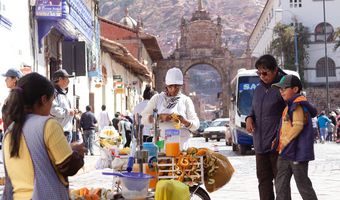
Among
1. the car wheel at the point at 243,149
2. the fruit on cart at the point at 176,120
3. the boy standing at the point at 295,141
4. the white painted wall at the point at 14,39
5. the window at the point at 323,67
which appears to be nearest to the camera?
the boy standing at the point at 295,141

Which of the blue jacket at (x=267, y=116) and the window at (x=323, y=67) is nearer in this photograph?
the blue jacket at (x=267, y=116)

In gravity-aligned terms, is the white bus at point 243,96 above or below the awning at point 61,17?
below

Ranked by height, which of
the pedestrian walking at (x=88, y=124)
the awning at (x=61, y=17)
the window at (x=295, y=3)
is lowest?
the pedestrian walking at (x=88, y=124)

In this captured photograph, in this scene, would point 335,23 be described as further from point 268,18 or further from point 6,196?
point 6,196

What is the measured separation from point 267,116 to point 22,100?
3659mm

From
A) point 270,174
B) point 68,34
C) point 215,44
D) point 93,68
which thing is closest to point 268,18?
point 215,44

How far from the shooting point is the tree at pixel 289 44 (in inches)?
2350

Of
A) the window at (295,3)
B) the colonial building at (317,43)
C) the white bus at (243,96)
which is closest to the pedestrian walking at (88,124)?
the white bus at (243,96)

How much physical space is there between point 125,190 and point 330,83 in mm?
60530

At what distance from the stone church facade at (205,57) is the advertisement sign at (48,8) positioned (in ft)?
191

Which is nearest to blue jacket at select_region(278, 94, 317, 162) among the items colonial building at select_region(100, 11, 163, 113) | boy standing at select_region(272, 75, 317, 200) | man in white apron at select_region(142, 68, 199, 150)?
boy standing at select_region(272, 75, 317, 200)

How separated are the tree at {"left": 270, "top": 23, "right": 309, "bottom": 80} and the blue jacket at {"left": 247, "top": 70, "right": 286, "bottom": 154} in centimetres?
5291

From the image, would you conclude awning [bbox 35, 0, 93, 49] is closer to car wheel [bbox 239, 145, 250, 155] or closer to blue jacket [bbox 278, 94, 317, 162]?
car wheel [bbox 239, 145, 250, 155]

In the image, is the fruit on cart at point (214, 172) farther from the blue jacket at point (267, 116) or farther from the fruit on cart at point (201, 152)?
the blue jacket at point (267, 116)
